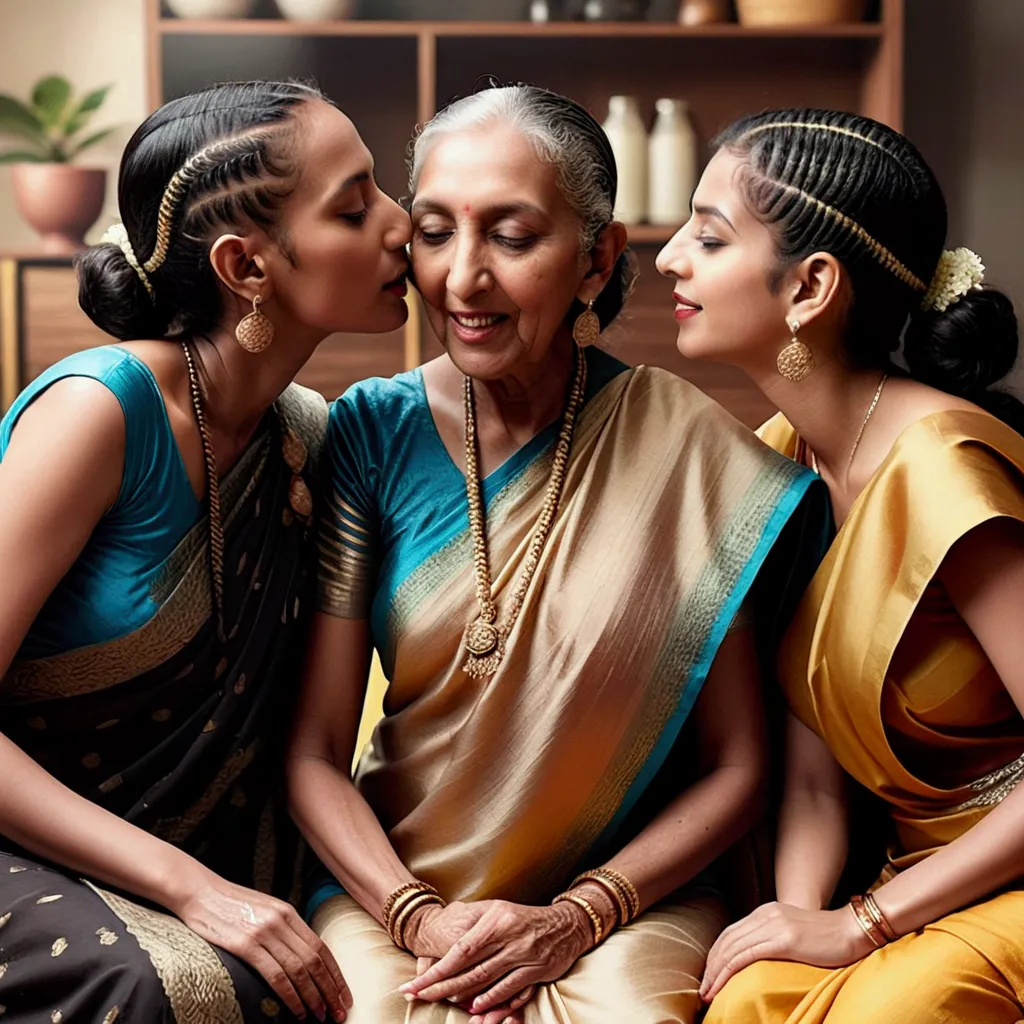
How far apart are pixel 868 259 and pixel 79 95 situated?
11.9ft

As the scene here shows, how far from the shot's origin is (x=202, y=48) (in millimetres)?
4441

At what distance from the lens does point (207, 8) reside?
4363mm

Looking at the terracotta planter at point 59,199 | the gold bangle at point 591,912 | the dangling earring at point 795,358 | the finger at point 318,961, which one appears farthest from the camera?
the terracotta planter at point 59,199


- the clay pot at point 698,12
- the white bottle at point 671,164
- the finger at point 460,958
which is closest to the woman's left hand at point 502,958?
the finger at point 460,958

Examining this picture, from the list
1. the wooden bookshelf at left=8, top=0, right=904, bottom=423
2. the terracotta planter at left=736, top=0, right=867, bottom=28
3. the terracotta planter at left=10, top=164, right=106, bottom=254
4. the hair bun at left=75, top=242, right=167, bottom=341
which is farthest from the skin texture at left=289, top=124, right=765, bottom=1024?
the terracotta planter at left=10, top=164, right=106, bottom=254

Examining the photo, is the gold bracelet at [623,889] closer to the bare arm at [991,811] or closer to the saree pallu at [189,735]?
the bare arm at [991,811]

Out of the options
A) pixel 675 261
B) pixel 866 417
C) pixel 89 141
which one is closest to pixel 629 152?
pixel 89 141

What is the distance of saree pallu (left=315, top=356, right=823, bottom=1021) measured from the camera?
184 cm

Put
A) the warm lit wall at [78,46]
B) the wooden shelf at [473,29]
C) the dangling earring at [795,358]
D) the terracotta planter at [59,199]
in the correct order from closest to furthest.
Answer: the dangling earring at [795,358] < the wooden shelf at [473,29] < the terracotta planter at [59,199] < the warm lit wall at [78,46]

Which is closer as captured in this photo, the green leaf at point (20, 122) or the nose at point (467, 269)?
the nose at point (467, 269)

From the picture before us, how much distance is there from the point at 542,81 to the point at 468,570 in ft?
10.1

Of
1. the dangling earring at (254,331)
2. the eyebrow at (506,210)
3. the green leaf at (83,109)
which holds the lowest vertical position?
the green leaf at (83,109)

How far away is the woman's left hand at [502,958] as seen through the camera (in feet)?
5.46

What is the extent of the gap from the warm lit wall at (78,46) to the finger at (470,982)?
371 cm
